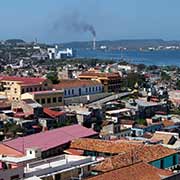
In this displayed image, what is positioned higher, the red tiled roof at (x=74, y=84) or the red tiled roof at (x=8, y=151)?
the red tiled roof at (x=8, y=151)

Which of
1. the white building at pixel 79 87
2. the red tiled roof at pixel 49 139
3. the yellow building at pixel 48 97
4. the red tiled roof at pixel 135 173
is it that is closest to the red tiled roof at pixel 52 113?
the yellow building at pixel 48 97

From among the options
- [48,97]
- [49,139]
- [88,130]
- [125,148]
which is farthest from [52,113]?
[125,148]

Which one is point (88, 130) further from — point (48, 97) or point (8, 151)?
point (48, 97)

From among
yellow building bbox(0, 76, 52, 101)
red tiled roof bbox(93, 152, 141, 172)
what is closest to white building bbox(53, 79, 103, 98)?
yellow building bbox(0, 76, 52, 101)

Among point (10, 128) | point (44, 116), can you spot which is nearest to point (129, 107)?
point (44, 116)

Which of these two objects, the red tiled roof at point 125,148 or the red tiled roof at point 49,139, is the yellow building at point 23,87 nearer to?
the red tiled roof at point 49,139

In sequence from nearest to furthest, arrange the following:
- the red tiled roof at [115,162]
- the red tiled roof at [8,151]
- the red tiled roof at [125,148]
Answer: the red tiled roof at [115,162]
the red tiled roof at [125,148]
the red tiled roof at [8,151]
